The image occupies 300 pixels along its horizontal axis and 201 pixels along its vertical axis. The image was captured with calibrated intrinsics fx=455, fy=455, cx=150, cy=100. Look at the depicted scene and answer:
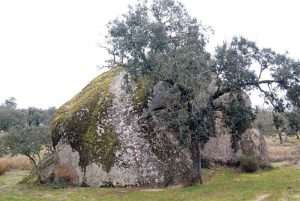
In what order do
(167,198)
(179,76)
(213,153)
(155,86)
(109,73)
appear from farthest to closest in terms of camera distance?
1. (109,73)
2. (213,153)
3. (155,86)
4. (179,76)
5. (167,198)

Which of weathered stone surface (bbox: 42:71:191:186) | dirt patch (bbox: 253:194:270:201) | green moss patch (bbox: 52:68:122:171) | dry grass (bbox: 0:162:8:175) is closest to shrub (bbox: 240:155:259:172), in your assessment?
weathered stone surface (bbox: 42:71:191:186)

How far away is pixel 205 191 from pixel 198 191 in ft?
1.39

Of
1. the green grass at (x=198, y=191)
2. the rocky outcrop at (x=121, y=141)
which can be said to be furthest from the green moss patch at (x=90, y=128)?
the green grass at (x=198, y=191)

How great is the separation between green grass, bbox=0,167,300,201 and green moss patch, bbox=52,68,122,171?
9.22 feet

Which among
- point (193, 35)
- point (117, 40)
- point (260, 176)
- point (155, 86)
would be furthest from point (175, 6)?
point (260, 176)

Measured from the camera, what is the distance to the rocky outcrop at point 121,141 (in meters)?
29.1

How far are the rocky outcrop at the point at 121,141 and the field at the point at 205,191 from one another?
1.50m

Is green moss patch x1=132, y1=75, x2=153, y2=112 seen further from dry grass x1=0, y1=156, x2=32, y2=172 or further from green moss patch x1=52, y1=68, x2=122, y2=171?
dry grass x1=0, y1=156, x2=32, y2=172

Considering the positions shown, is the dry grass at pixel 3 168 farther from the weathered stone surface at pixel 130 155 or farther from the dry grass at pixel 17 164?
the weathered stone surface at pixel 130 155

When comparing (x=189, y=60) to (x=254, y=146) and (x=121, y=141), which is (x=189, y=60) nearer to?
(x=121, y=141)

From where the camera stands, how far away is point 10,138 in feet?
102

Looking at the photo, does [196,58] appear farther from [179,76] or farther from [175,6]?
[175,6]

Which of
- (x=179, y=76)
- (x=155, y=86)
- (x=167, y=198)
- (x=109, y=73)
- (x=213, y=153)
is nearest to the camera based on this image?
(x=167, y=198)

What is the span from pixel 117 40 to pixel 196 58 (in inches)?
188
